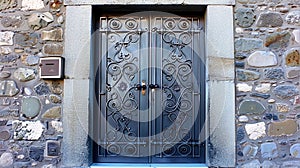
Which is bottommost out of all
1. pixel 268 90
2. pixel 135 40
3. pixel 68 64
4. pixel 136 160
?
pixel 136 160

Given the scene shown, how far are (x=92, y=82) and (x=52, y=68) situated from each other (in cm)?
36

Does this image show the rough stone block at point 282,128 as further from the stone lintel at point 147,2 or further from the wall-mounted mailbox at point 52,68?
the wall-mounted mailbox at point 52,68

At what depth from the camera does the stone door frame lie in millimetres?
2635

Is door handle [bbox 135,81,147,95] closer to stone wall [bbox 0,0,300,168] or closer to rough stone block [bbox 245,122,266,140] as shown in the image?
stone wall [bbox 0,0,300,168]

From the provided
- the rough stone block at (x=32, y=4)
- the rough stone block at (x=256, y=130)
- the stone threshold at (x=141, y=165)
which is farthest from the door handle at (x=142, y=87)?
the rough stone block at (x=32, y=4)

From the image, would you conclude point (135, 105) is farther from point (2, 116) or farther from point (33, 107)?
point (2, 116)

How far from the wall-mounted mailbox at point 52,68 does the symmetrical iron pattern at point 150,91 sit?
387 mm

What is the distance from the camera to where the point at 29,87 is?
272 cm

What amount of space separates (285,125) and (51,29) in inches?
86.0

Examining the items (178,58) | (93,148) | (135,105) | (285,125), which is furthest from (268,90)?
(93,148)

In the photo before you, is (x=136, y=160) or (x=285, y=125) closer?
(x=285, y=125)

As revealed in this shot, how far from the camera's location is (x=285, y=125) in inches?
103

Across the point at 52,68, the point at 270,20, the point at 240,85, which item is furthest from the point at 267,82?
the point at 52,68

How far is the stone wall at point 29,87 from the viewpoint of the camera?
105 inches
